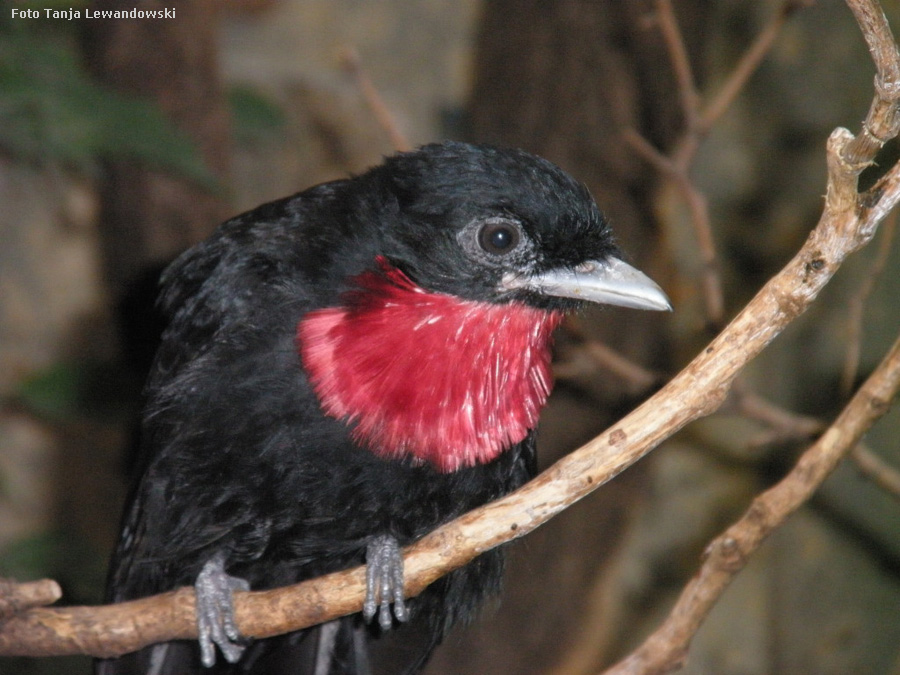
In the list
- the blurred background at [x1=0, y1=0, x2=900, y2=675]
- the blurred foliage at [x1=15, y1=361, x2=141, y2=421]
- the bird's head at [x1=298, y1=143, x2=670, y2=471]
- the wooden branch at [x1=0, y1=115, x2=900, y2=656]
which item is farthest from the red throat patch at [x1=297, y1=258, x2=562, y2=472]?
the blurred foliage at [x1=15, y1=361, x2=141, y2=421]

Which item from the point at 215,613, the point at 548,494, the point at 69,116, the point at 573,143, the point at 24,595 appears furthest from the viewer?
the point at 573,143

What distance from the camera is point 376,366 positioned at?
2.00 meters

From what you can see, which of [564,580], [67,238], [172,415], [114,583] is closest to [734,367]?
[172,415]

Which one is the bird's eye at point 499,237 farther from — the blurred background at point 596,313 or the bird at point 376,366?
the blurred background at point 596,313

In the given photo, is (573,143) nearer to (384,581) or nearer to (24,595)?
(384,581)

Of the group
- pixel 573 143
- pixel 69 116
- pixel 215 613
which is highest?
pixel 69 116

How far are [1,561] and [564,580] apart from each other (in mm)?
2077

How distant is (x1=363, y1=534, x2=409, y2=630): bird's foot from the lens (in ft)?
6.39

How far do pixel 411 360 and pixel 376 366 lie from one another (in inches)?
2.8

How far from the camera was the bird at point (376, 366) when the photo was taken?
6.52ft

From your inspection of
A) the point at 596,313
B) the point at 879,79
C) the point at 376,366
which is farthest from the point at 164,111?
the point at 879,79

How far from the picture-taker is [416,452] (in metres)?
2.04

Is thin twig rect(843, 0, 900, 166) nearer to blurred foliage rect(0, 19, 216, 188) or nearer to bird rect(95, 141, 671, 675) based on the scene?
bird rect(95, 141, 671, 675)

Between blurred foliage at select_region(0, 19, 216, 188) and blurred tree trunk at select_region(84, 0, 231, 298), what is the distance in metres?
0.33
